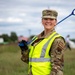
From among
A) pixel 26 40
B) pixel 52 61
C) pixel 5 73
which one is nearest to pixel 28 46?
pixel 26 40

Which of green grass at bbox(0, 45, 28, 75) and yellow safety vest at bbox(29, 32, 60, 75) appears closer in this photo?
yellow safety vest at bbox(29, 32, 60, 75)

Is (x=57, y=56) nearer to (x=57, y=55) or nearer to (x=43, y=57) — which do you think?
(x=57, y=55)

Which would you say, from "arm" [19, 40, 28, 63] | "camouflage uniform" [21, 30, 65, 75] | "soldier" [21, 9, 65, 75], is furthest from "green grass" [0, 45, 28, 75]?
"camouflage uniform" [21, 30, 65, 75]

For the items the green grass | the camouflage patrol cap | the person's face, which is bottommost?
the green grass

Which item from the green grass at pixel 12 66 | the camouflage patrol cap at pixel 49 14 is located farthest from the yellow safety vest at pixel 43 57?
the green grass at pixel 12 66

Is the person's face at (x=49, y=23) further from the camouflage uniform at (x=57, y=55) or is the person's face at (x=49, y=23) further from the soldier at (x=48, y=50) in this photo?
the camouflage uniform at (x=57, y=55)

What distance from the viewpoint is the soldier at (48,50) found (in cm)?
447

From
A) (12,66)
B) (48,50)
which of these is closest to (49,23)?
(48,50)

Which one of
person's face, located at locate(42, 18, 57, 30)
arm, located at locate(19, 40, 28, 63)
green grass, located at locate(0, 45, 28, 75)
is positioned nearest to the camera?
person's face, located at locate(42, 18, 57, 30)

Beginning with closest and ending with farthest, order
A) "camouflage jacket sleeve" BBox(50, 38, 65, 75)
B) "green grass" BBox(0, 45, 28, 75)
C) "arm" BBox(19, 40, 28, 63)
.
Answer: "camouflage jacket sleeve" BBox(50, 38, 65, 75) < "arm" BBox(19, 40, 28, 63) < "green grass" BBox(0, 45, 28, 75)

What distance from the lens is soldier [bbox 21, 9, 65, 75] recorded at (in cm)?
447

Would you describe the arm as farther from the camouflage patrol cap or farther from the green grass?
the green grass

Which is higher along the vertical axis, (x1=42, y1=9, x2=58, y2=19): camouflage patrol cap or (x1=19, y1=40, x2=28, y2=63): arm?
(x1=42, y1=9, x2=58, y2=19): camouflage patrol cap

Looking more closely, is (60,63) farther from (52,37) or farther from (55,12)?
(55,12)
